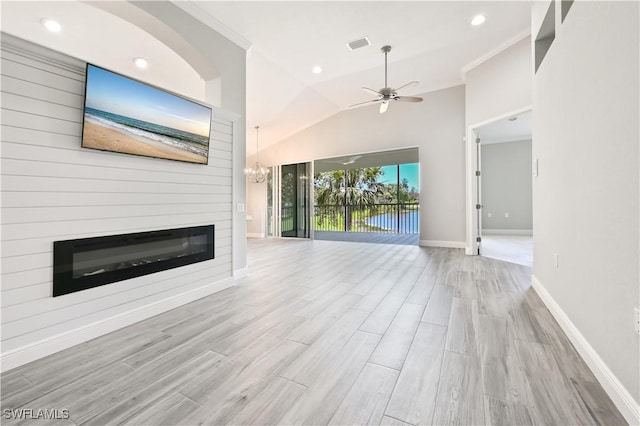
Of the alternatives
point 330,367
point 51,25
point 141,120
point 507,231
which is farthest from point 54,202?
point 507,231

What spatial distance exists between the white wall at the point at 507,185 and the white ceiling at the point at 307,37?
370 centimetres

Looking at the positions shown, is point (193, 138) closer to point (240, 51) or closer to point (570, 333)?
point (240, 51)

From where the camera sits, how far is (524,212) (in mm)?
7859

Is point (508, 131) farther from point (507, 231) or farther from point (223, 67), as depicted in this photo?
point (223, 67)

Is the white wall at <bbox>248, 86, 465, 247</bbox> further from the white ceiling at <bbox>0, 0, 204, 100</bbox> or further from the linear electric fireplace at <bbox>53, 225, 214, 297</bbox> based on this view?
the linear electric fireplace at <bbox>53, 225, 214, 297</bbox>

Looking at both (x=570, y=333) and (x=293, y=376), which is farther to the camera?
(x=570, y=333)

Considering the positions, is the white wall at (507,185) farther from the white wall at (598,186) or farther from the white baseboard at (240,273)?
the white baseboard at (240,273)

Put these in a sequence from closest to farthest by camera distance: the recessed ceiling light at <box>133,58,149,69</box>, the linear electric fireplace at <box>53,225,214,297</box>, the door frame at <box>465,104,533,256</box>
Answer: the linear electric fireplace at <box>53,225,214,297</box>, the recessed ceiling light at <box>133,58,149,69</box>, the door frame at <box>465,104,533,256</box>

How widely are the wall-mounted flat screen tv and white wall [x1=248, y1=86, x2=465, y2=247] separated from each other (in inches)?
191

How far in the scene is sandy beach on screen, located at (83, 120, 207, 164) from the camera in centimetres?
201

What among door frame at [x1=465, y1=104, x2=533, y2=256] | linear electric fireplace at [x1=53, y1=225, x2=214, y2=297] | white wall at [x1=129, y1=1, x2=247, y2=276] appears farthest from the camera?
door frame at [x1=465, y1=104, x2=533, y2=256]

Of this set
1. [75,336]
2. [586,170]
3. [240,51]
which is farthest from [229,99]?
[586,170]

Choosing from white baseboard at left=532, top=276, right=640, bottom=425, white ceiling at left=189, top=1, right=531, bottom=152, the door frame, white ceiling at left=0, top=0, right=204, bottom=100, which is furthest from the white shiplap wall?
the door frame

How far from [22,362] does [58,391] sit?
0.54m
